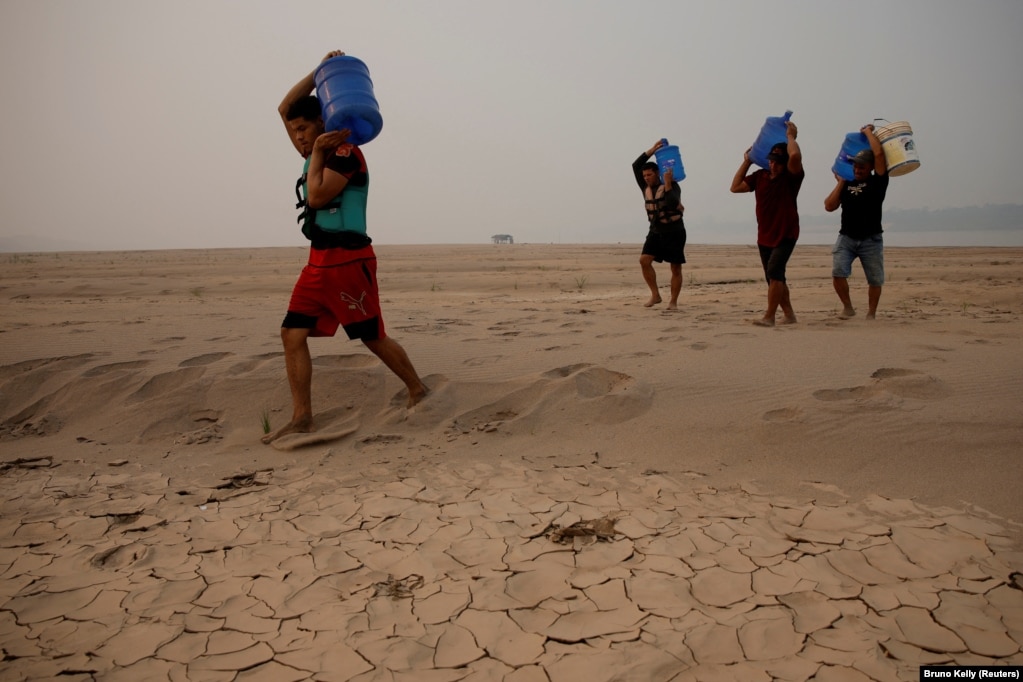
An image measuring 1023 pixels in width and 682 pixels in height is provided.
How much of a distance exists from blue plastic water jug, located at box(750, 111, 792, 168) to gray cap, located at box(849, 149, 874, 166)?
62 centimetres

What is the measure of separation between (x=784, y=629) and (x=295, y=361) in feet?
8.43

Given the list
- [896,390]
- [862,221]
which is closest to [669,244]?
[862,221]

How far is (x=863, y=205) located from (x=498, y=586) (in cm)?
512

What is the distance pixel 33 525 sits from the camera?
2586mm

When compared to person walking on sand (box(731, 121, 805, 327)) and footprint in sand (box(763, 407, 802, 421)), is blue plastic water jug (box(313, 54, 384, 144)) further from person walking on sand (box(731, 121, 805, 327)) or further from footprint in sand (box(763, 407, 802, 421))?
person walking on sand (box(731, 121, 805, 327))

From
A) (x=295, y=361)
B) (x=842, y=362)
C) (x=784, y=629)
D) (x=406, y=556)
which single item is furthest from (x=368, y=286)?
(x=842, y=362)

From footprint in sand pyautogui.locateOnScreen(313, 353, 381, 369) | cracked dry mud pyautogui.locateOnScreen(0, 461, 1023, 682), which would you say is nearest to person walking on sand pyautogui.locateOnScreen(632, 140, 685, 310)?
footprint in sand pyautogui.locateOnScreen(313, 353, 381, 369)

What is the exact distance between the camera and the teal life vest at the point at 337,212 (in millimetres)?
3229

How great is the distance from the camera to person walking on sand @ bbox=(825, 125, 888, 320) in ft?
18.2

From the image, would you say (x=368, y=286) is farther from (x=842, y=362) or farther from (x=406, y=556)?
(x=842, y=362)

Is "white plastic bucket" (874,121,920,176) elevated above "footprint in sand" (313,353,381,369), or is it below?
above

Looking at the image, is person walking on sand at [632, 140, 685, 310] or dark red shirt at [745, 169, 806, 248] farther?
person walking on sand at [632, 140, 685, 310]

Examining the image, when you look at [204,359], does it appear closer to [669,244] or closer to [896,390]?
[896,390]

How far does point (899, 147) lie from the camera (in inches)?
201
